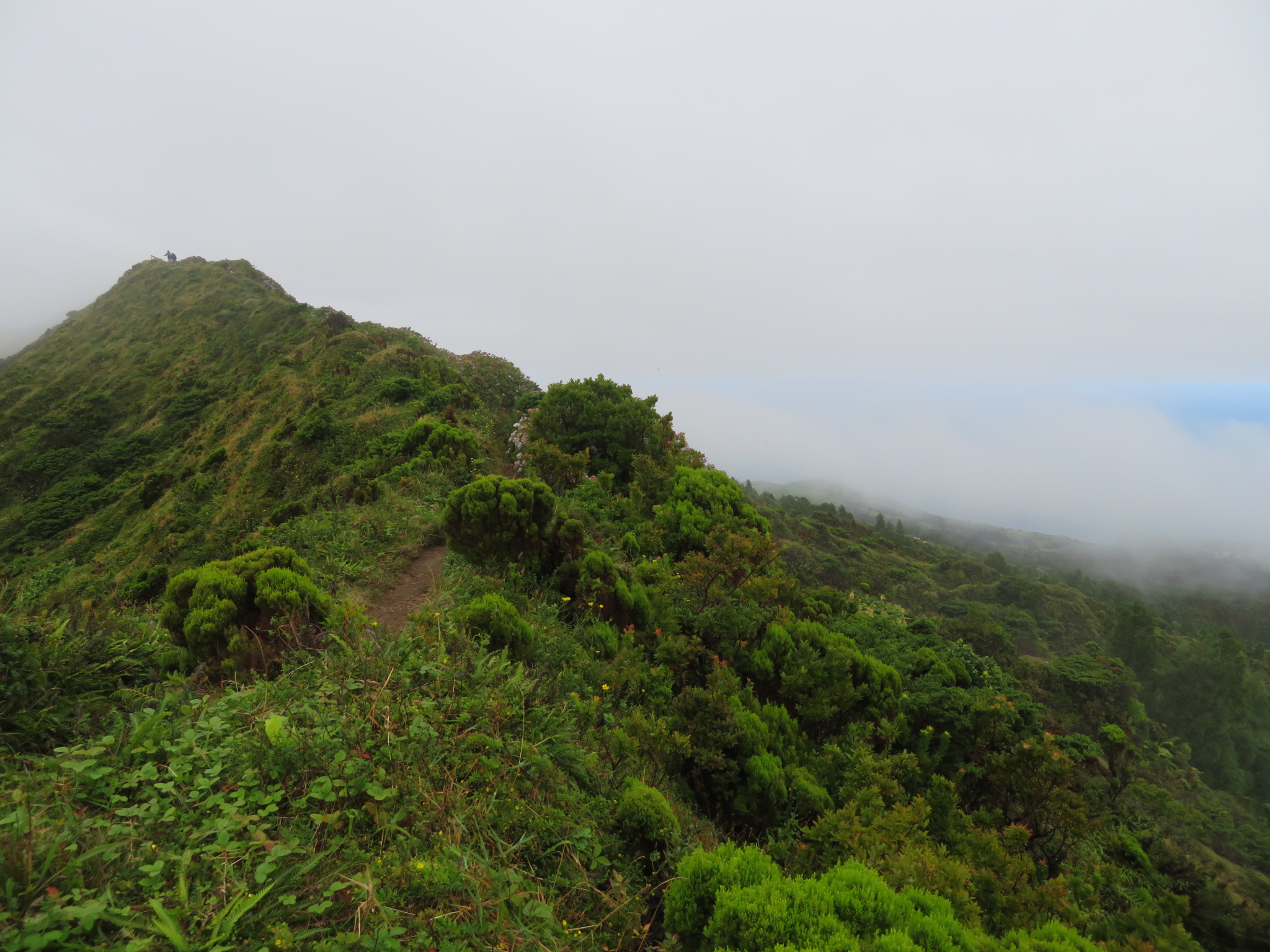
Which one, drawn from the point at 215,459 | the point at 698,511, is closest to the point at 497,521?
the point at 698,511

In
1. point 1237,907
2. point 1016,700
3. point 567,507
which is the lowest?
point 1237,907

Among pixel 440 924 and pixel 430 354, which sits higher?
pixel 430 354

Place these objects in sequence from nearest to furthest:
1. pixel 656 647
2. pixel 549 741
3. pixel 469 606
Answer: pixel 549 741 < pixel 469 606 < pixel 656 647

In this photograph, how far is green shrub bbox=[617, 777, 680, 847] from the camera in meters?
3.54

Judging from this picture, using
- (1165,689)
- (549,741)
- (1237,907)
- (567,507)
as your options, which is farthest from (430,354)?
(1165,689)

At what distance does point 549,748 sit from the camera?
3.82 metres

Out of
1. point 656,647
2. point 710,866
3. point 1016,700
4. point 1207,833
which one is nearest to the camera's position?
point 710,866

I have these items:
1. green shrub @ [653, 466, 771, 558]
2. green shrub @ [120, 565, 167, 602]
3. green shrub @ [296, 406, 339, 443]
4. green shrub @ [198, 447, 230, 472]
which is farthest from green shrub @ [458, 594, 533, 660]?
green shrub @ [198, 447, 230, 472]

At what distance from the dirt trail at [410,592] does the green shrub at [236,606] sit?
3.76 ft

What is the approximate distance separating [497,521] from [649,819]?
4.53 metres

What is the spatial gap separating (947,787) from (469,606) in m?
6.02

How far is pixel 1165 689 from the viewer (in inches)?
974

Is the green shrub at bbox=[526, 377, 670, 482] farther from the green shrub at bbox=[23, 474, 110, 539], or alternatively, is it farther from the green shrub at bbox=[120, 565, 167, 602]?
the green shrub at bbox=[23, 474, 110, 539]

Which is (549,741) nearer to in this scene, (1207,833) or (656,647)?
(656,647)
